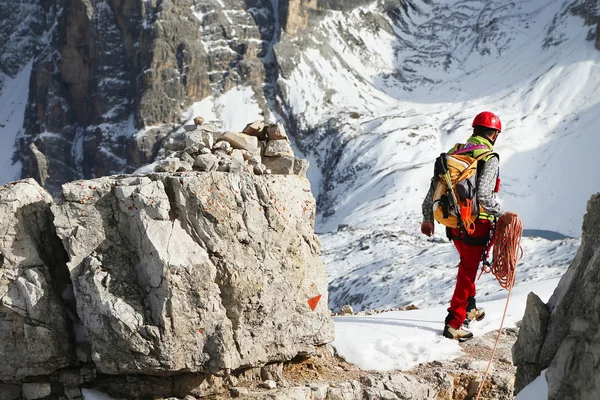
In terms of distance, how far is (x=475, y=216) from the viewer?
30.2 feet

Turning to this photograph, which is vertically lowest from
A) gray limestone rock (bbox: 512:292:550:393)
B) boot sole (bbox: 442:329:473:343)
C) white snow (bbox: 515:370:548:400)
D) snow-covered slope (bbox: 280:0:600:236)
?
boot sole (bbox: 442:329:473:343)

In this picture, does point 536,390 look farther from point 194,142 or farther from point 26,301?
point 194,142

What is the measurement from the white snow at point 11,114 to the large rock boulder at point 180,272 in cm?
13294

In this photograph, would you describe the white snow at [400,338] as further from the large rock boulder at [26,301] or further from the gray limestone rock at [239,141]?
the large rock boulder at [26,301]

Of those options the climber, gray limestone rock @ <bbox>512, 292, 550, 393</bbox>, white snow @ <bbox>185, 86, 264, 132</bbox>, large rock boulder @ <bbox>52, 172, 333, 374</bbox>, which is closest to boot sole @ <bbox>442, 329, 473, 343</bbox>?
the climber

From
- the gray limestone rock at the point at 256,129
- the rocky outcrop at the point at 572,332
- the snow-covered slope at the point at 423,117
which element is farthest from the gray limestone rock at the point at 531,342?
the snow-covered slope at the point at 423,117

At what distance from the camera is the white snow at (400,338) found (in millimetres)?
9602

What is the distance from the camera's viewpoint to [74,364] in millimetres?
8562

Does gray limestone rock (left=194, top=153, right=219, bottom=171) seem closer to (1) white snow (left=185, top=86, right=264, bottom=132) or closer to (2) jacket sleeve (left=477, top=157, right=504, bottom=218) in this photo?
(2) jacket sleeve (left=477, top=157, right=504, bottom=218)

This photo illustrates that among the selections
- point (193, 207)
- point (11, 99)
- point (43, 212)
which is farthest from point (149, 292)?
point (11, 99)

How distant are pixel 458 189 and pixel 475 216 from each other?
Answer: 0.45m

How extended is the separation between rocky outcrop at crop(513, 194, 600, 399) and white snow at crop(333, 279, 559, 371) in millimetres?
3034

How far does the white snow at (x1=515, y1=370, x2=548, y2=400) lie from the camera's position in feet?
19.4

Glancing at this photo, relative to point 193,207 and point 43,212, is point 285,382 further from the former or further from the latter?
point 43,212
